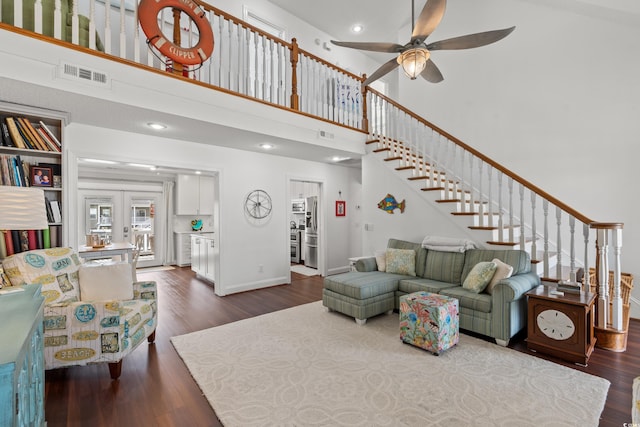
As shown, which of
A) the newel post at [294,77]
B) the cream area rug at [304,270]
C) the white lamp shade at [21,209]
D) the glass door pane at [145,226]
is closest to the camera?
the white lamp shade at [21,209]

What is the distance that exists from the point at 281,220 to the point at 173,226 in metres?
3.62

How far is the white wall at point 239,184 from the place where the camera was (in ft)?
12.0

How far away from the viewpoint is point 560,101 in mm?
4180

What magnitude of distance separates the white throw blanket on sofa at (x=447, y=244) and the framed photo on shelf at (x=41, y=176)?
4.45 metres

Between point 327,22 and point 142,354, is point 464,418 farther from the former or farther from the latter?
point 327,22

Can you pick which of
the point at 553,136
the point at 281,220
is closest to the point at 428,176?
the point at 553,136

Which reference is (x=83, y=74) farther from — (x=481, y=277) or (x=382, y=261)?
(x=481, y=277)

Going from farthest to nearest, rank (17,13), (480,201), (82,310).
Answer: (480,201) < (17,13) < (82,310)

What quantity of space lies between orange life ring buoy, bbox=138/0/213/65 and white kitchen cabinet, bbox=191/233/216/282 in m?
3.19

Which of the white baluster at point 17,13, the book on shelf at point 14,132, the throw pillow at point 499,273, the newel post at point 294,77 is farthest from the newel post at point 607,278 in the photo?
the book on shelf at point 14,132

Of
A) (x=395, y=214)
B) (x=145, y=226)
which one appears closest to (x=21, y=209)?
(x=395, y=214)

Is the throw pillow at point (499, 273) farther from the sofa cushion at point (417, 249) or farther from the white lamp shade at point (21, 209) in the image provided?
the white lamp shade at point (21, 209)

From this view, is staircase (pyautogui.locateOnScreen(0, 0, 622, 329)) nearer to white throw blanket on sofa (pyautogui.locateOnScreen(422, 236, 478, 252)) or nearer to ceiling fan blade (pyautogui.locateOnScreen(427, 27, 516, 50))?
white throw blanket on sofa (pyautogui.locateOnScreen(422, 236, 478, 252))

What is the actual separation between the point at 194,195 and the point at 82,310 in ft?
18.0
